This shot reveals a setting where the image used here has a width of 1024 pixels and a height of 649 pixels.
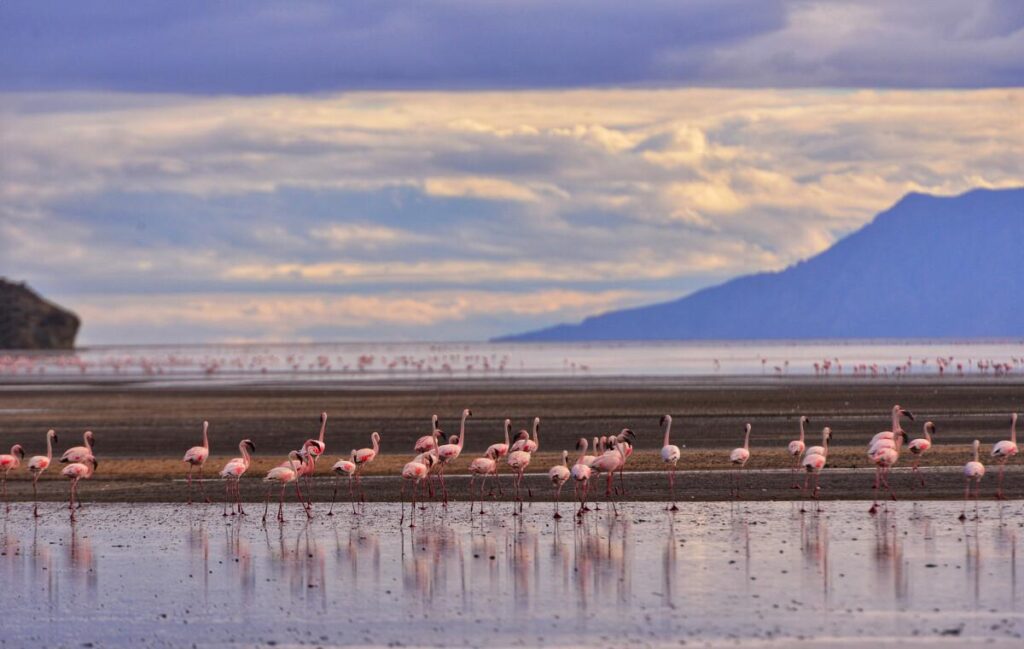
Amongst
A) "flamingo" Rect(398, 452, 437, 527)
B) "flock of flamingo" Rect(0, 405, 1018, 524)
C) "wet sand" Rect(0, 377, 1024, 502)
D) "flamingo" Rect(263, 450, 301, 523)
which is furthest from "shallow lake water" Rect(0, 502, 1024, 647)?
"wet sand" Rect(0, 377, 1024, 502)

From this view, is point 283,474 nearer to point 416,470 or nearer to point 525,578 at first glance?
point 416,470

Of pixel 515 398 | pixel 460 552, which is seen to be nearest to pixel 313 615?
pixel 460 552

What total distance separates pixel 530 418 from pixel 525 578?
26582 millimetres

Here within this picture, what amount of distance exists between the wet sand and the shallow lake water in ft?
10.2

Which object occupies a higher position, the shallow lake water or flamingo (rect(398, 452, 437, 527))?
flamingo (rect(398, 452, 437, 527))

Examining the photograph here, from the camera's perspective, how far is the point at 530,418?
4462 cm

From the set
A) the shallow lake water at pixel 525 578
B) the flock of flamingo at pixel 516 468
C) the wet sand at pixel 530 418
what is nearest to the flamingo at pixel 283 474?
the flock of flamingo at pixel 516 468

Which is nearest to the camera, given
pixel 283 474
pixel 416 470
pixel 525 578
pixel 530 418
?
pixel 525 578

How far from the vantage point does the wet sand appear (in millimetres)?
27859

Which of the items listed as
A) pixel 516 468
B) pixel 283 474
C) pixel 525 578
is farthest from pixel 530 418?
pixel 525 578

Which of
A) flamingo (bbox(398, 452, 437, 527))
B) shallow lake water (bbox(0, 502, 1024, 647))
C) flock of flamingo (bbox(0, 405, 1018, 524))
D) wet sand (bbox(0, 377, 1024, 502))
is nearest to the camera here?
shallow lake water (bbox(0, 502, 1024, 647))

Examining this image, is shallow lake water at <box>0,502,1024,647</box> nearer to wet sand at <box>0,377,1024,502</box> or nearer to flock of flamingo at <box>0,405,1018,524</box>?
flock of flamingo at <box>0,405,1018,524</box>

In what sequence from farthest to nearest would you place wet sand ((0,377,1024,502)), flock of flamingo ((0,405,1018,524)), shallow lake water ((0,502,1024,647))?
wet sand ((0,377,1024,502)), flock of flamingo ((0,405,1018,524)), shallow lake water ((0,502,1024,647))

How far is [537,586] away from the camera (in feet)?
57.6
